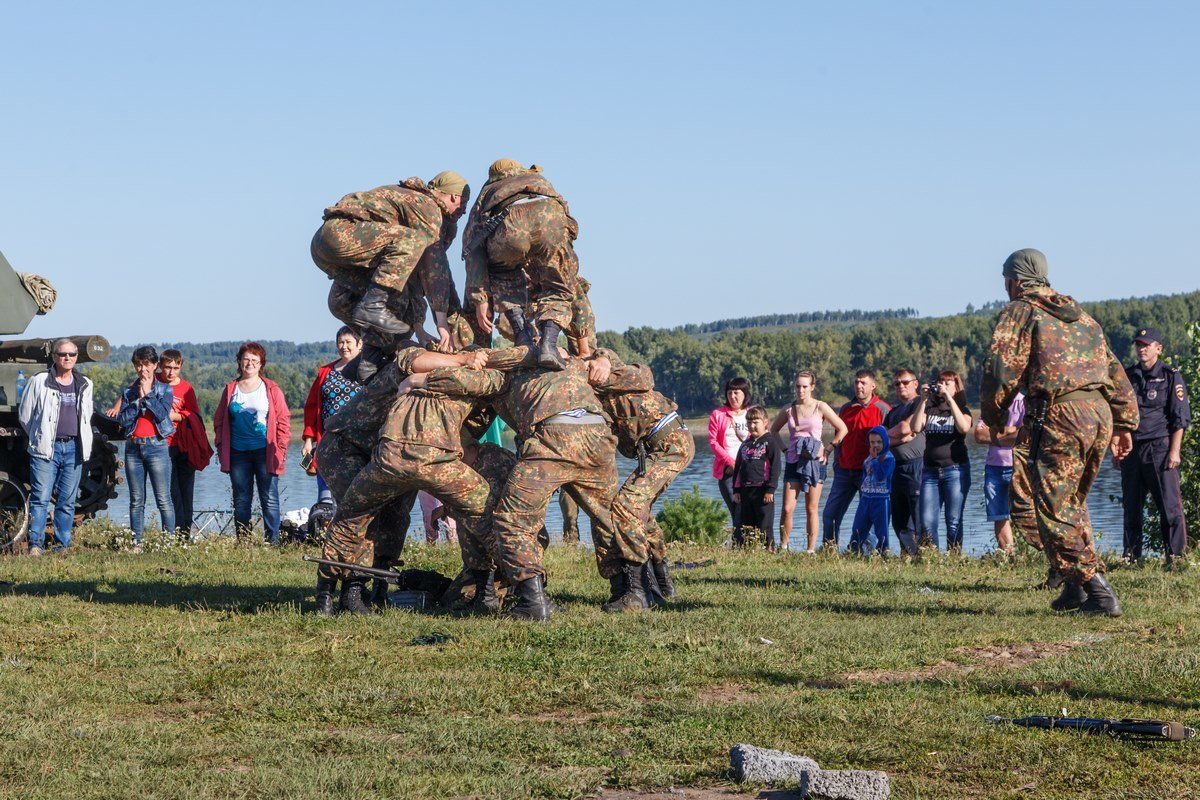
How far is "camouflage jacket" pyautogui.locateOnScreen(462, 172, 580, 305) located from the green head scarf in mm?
2926

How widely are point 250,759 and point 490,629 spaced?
3.02 meters

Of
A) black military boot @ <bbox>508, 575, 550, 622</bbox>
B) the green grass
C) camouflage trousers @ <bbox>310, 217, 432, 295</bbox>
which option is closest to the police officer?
the green grass

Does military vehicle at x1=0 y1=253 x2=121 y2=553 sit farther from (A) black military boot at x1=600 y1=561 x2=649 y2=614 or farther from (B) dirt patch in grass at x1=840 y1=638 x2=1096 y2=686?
(B) dirt patch in grass at x1=840 y1=638 x2=1096 y2=686

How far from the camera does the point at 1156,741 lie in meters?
6.10

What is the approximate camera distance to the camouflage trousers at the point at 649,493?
9.82 m

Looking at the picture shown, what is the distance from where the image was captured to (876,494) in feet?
48.6

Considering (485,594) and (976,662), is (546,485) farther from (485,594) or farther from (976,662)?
(976,662)

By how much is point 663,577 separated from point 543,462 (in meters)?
1.59

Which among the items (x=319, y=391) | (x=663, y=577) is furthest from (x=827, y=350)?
(x=663, y=577)

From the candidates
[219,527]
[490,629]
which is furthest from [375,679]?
[219,527]

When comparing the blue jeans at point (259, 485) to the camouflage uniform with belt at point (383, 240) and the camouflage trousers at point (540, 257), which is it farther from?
the camouflage trousers at point (540, 257)

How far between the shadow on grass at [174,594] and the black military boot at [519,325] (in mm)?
2361

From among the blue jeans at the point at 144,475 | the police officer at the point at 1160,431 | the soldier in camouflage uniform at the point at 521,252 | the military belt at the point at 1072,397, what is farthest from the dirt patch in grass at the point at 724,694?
the blue jeans at the point at 144,475

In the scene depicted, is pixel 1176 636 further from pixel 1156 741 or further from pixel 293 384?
pixel 293 384
